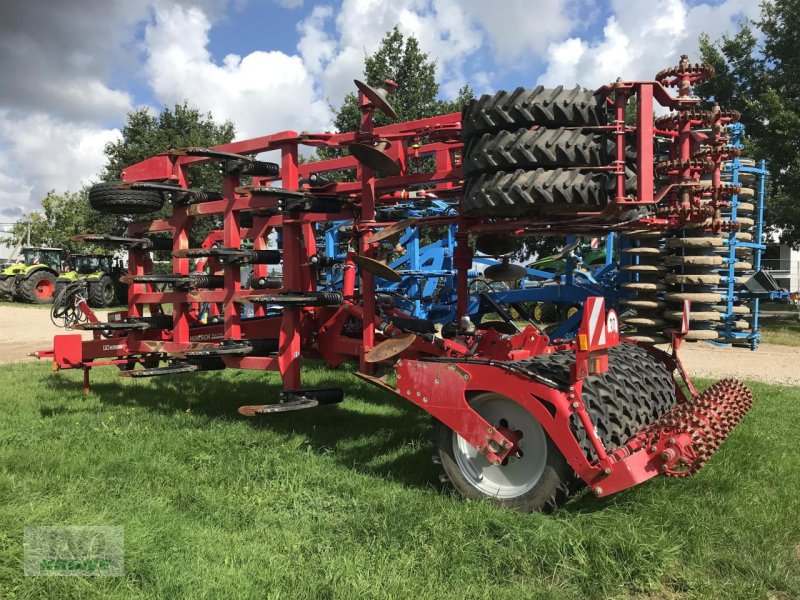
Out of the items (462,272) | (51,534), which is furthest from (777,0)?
(51,534)

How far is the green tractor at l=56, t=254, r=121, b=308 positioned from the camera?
2311cm

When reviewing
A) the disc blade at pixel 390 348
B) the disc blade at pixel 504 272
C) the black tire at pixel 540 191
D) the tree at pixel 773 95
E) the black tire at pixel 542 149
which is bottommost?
the disc blade at pixel 390 348

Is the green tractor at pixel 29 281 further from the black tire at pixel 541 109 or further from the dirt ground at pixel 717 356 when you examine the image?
the black tire at pixel 541 109

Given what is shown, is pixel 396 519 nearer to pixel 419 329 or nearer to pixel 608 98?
pixel 419 329

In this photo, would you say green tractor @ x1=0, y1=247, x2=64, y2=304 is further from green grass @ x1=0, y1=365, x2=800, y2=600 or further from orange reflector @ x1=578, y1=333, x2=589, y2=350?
orange reflector @ x1=578, y1=333, x2=589, y2=350

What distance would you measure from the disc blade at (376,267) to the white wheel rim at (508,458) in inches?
49.2

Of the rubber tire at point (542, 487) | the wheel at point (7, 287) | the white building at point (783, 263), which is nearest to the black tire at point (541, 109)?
the rubber tire at point (542, 487)

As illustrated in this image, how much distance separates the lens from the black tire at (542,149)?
3.82 m

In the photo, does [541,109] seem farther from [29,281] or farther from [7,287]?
[7,287]

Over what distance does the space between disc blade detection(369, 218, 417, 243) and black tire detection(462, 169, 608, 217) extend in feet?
2.38

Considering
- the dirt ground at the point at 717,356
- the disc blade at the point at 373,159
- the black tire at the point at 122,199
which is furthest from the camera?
the dirt ground at the point at 717,356

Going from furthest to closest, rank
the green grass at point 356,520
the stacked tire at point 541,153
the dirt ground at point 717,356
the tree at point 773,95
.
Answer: the tree at point 773,95 < the dirt ground at point 717,356 < the stacked tire at point 541,153 < the green grass at point 356,520

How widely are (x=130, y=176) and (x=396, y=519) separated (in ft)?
15.9

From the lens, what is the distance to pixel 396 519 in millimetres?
3645
